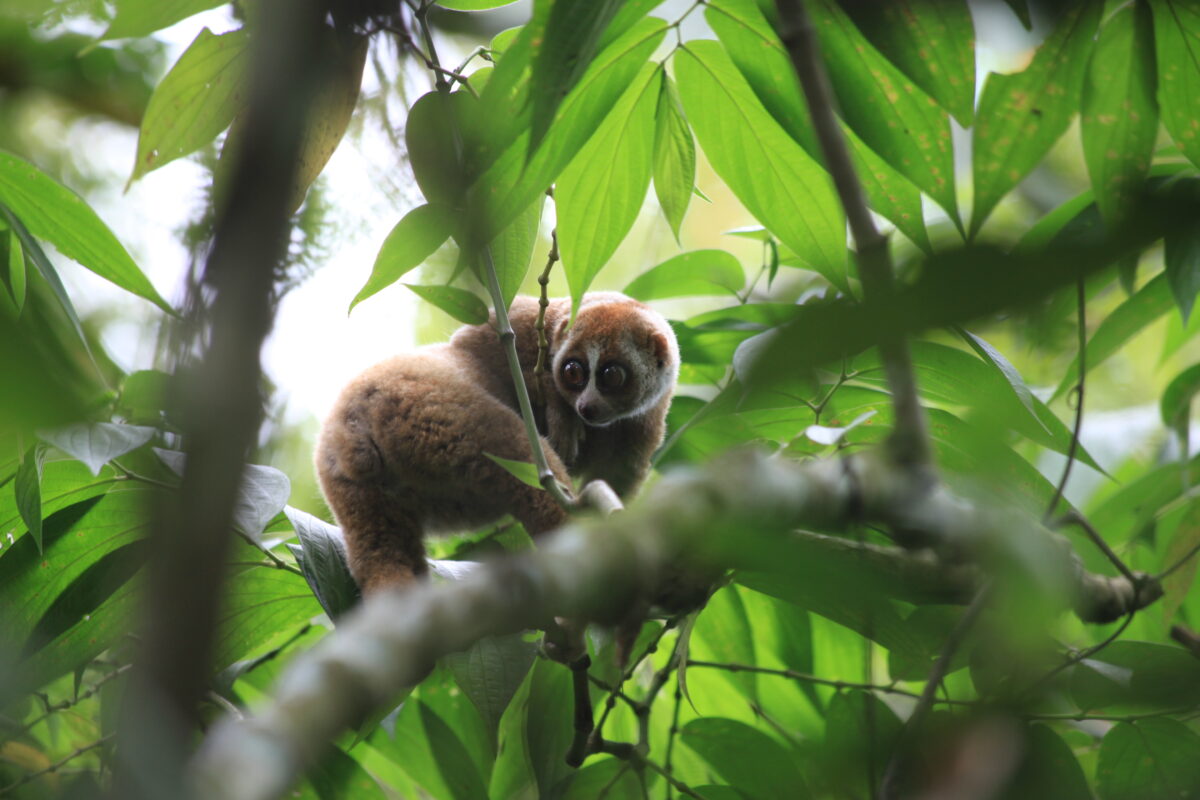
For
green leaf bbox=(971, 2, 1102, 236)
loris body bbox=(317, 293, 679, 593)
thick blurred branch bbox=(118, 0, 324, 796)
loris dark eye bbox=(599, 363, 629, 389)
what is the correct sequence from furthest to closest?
loris dark eye bbox=(599, 363, 629, 389) → loris body bbox=(317, 293, 679, 593) → green leaf bbox=(971, 2, 1102, 236) → thick blurred branch bbox=(118, 0, 324, 796)

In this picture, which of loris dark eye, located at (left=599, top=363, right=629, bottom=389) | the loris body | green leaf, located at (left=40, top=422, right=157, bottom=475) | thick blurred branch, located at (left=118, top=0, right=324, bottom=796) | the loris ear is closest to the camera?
thick blurred branch, located at (left=118, top=0, right=324, bottom=796)

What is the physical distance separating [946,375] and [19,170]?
211 cm

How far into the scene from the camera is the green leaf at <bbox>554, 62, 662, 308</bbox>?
1949 mm

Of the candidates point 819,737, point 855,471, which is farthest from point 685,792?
point 855,471

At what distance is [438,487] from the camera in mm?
2330

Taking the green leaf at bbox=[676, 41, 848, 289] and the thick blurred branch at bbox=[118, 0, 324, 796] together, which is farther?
the green leaf at bbox=[676, 41, 848, 289]

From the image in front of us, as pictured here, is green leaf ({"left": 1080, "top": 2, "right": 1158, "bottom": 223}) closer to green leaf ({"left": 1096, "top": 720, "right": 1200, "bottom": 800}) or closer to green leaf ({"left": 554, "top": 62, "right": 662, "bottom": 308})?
green leaf ({"left": 554, "top": 62, "right": 662, "bottom": 308})

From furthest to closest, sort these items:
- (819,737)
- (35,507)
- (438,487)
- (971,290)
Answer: (438,487)
(819,737)
(35,507)
(971,290)

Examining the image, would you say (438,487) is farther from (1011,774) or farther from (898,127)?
(1011,774)

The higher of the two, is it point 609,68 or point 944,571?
point 609,68

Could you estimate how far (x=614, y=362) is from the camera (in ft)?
10.3

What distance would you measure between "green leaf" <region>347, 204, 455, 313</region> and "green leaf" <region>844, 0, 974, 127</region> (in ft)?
2.72

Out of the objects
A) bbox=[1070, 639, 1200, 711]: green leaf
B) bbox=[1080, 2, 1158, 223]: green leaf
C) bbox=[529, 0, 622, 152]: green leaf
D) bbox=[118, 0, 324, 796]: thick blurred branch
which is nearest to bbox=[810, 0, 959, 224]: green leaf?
bbox=[1080, 2, 1158, 223]: green leaf

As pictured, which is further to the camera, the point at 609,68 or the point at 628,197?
the point at 628,197
